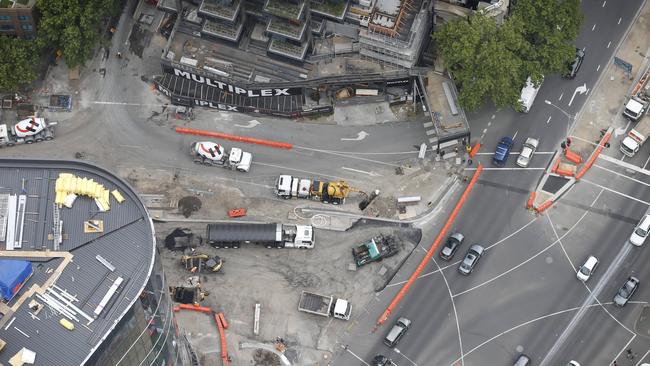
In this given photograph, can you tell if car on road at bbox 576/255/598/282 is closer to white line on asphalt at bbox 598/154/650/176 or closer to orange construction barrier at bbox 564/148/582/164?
orange construction barrier at bbox 564/148/582/164

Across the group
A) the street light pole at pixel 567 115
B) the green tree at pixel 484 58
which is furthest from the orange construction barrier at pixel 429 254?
the street light pole at pixel 567 115

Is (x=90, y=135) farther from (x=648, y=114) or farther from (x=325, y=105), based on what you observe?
(x=648, y=114)

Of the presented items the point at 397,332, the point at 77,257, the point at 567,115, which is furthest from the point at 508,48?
the point at 77,257

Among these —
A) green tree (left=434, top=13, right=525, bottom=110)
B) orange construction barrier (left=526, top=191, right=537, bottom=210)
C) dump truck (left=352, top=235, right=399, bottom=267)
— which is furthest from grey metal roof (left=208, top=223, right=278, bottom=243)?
orange construction barrier (left=526, top=191, right=537, bottom=210)

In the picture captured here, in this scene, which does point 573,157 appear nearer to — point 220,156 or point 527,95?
point 527,95

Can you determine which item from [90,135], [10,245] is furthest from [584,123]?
[10,245]

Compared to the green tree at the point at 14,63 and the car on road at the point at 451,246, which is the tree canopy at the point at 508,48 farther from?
the green tree at the point at 14,63

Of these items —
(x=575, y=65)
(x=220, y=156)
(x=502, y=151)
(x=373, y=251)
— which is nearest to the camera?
(x=373, y=251)

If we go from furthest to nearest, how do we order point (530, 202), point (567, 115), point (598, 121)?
1. point (567, 115)
2. point (598, 121)
3. point (530, 202)
